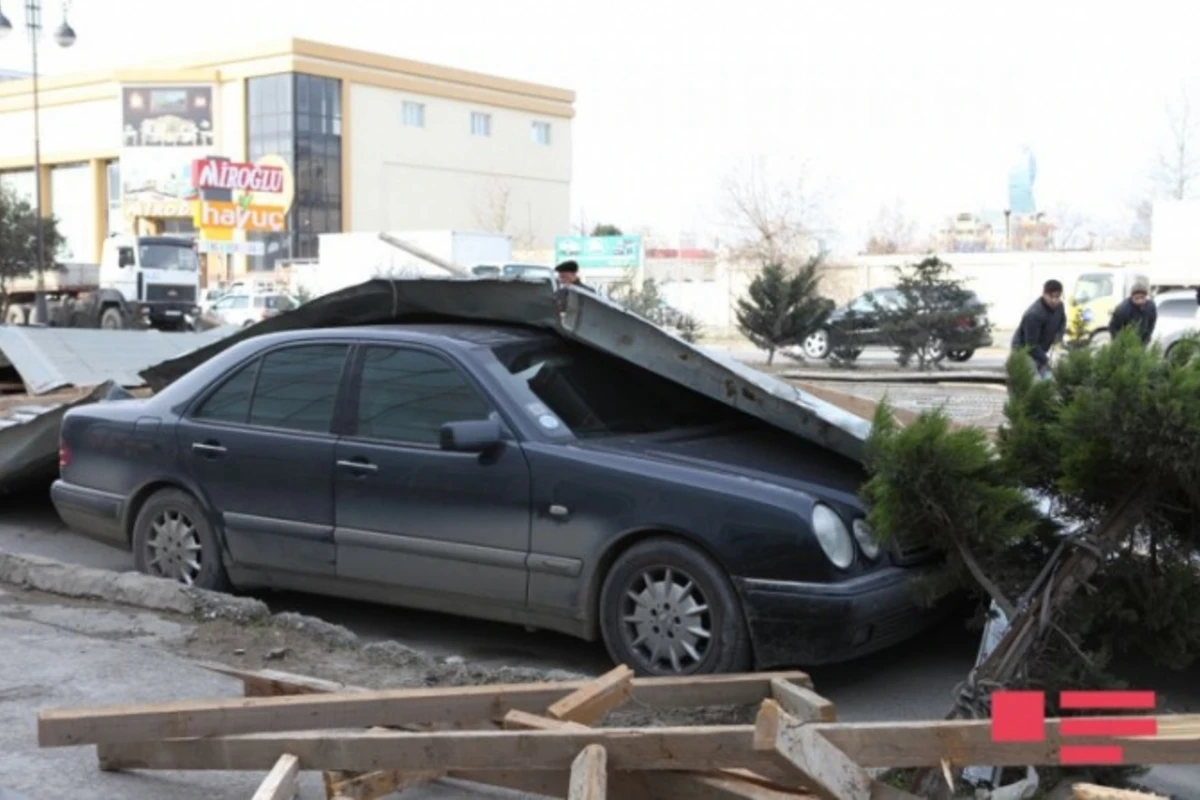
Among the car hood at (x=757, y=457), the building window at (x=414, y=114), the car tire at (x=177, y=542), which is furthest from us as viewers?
the building window at (x=414, y=114)

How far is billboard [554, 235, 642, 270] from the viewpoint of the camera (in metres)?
49.9

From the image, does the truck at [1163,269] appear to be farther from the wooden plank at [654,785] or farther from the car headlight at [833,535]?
the wooden plank at [654,785]

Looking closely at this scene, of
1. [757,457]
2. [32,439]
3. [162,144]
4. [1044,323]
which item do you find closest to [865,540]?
[757,457]

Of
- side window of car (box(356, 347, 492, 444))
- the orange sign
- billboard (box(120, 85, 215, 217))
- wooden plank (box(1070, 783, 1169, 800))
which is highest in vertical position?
billboard (box(120, 85, 215, 217))

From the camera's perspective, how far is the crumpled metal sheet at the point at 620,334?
5789 mm

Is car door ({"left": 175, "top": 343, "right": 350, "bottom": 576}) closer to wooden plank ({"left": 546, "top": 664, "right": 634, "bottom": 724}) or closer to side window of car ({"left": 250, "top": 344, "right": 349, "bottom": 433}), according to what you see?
side window of car ({"left": 250, "top": 344, "right": 349, "bottom": 433})

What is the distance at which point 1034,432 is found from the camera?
4344 millimetres

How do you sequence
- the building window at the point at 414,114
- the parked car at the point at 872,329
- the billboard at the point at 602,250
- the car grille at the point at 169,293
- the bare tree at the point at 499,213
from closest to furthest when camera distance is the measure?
the parked car at the point at 872,329 < the car grille at the point at 169,293 < the billboard at the point at 602,250 < the building window at the point at 414,114 < the bare tree at the point at 499,213

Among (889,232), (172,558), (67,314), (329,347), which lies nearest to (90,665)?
(172,558)

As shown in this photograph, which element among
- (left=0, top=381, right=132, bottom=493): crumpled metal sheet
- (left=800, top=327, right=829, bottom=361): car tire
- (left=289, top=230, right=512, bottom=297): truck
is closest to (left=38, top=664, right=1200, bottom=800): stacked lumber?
(left=0, top=381, right=132, bottom=493): crumpled metal sheet

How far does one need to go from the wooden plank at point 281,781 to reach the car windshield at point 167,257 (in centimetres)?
3606

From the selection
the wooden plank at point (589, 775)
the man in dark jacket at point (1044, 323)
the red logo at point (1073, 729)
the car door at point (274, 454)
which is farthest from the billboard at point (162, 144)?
the red logo at point (1073, 729)

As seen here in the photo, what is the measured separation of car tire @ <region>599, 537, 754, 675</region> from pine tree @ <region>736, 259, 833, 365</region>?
20.5m

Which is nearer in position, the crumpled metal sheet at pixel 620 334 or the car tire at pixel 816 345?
the crumpled metal sheet at pixel 620 334
